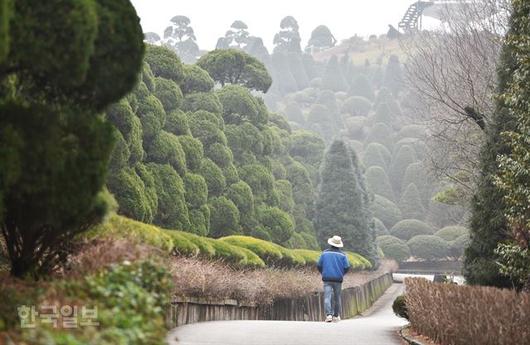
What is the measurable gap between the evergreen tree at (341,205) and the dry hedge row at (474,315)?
27631 millimetres

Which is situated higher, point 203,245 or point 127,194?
point 127,194

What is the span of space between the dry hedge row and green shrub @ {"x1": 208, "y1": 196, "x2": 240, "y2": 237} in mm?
16720

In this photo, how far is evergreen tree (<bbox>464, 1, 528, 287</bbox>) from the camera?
46.5 ft

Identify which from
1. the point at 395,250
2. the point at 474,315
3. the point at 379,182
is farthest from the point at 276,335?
the point at 379,182

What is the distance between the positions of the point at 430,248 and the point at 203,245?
44.5 m

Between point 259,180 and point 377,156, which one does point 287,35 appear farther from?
point 259,180

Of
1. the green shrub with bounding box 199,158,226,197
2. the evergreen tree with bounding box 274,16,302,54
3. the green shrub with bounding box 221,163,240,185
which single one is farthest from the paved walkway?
the evergreen tree with bounding box 274,16,302,54

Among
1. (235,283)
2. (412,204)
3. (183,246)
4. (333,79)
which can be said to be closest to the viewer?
(183,246)

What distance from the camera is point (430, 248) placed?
199 feet

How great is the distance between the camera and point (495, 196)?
46.9 feet

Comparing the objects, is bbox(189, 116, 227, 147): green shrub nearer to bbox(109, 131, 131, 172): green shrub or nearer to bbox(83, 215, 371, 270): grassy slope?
bbox(83, 215, 371, 270): grassy slope

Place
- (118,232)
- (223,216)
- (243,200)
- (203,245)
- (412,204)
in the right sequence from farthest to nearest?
1. (412,204)
2. (243,200)
3. (223,216)
4. (203,245)
5. (118,232)

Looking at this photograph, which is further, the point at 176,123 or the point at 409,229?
the point at 409,229

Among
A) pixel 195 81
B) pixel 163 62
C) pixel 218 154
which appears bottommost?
pixel 218 154
